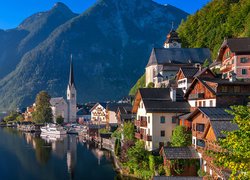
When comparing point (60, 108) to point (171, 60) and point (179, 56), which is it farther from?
point (179, 56)

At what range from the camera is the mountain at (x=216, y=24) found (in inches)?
3976

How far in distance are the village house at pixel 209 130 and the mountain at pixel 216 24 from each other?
5112cm

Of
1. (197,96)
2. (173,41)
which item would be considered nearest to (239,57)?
(197,96)

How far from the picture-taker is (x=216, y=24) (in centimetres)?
11606

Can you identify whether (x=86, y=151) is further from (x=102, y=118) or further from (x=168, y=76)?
(x=102, y=118)

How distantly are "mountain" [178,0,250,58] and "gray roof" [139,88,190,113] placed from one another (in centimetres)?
4068

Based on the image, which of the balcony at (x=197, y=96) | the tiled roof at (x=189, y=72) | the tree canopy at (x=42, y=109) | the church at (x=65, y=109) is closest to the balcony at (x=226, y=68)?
the tiled roof at (x=189, y=72)

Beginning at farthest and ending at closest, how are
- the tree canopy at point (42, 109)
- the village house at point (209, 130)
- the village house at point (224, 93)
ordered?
1. the tree canopy at point (42, 109)
2. the village house at point (224, 93)
3. the village house at point (209, 130)

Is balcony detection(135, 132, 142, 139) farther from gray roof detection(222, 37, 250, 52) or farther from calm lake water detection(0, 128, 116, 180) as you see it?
gray roof detection(222, 37, 250, 52)

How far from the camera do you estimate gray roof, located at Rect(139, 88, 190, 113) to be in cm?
5208

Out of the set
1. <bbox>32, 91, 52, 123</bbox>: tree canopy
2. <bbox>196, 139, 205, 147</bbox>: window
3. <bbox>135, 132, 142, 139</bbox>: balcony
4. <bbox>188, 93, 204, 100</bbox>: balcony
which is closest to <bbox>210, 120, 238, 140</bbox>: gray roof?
<bbox>196, 139, 205, 147</bbox>: window

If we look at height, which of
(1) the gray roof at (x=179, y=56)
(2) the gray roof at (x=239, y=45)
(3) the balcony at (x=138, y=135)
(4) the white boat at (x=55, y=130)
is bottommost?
(4) the white boat at (x=55, y=130)

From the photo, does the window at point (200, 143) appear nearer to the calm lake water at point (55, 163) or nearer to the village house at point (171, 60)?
the calm lake water at point (55, 163)

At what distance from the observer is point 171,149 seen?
4253 centimetres
